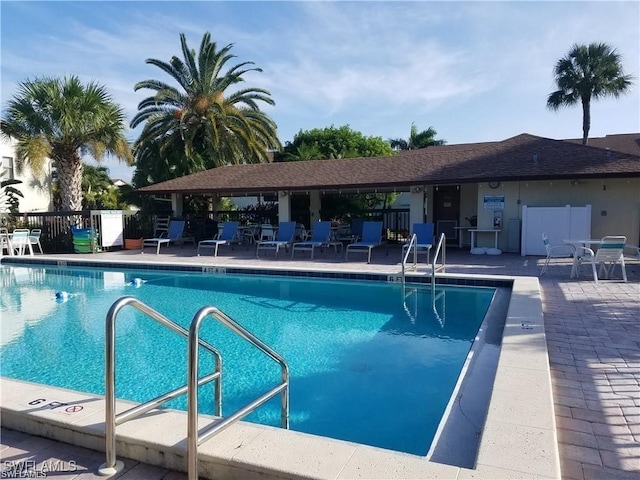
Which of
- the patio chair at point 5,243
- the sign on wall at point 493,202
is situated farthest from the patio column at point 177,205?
the sign on wall at point 493,202

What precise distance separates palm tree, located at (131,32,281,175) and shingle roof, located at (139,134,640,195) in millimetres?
2535

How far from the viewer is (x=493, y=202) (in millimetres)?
14469

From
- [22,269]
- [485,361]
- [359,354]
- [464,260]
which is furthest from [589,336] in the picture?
[22,269]

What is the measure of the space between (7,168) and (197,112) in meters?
13.7

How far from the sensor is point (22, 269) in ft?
46.1

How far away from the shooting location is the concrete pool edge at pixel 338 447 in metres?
2.37

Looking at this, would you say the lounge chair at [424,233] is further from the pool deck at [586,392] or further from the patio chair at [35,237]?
the patio chair at [35,237]

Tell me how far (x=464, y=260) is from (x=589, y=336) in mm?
A: 7713

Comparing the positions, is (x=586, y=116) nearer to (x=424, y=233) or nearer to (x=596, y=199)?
(x=596, y=199)

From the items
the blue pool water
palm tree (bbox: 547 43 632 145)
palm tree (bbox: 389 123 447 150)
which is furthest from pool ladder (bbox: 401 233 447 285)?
palm tree (bbox: 389 123 447 150)

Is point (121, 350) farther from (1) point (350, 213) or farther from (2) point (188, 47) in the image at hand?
(2) point (188, 47)

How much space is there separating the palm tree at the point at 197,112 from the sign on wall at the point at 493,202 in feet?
40.7

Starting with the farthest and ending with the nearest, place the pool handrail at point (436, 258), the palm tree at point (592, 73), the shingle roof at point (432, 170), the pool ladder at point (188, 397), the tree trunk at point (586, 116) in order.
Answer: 1. the tree trunk at point (586, 116)
2. the palm tree at point (592, 73)
3. the shingle roof at point (432, 170)
4. the pool handrail at point (436, 258)
5. the pool ladder at point (188, 397)

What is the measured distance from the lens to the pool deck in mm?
2617
